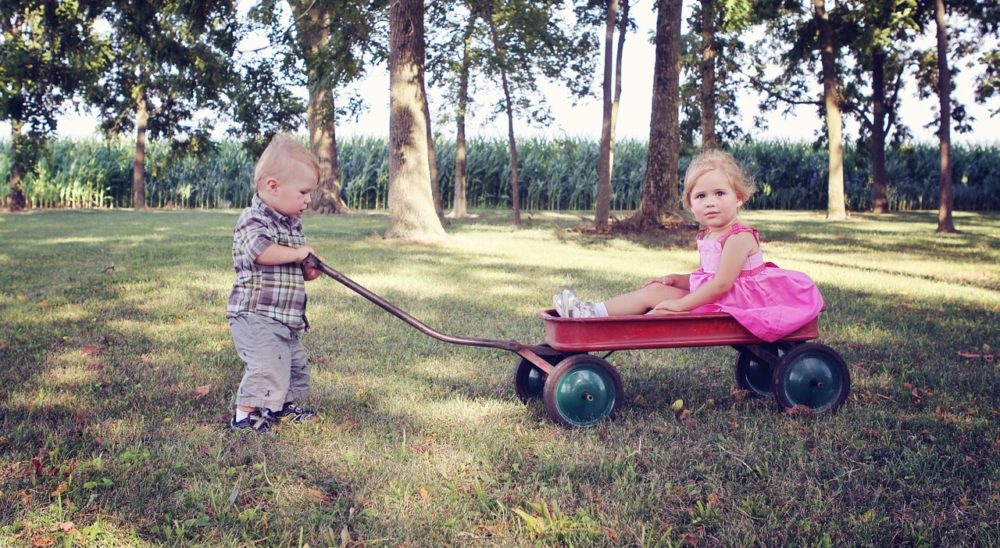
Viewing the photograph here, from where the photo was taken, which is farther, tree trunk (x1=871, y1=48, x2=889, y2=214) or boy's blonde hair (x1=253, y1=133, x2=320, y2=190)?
tree trunk (x1=871, y1=48, x2=889, y2=214)

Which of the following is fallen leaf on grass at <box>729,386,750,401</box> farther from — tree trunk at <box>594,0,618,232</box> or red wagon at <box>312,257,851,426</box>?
tree trunk at <box>594,0,618,232</box>

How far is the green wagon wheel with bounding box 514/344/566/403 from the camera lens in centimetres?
416

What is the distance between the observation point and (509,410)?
3.93 meters

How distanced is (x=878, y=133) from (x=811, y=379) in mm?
27750

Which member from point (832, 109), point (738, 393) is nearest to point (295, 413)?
point (738, 393)

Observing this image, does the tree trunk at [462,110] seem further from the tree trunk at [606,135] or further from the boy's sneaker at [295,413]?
the boy's sneaker at [295,413]

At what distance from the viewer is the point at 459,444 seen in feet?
11.2

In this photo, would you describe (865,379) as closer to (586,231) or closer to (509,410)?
(509,410)

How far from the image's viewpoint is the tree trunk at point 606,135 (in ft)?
52.5

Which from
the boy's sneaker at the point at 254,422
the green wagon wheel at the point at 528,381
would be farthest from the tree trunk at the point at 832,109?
the boy's sneaker at the point at 254,422

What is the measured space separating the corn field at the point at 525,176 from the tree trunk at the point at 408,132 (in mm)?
14899

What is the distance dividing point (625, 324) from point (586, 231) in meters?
12.6

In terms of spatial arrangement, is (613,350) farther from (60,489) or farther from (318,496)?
(60,489)

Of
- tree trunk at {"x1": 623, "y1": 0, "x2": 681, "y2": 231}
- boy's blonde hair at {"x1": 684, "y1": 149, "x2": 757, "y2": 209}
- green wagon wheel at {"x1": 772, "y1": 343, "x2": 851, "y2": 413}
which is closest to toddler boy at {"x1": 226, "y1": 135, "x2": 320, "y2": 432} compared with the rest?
boy's blonde hair at {"x1": 684, "y1": 149, "x2": 757, "y2": 209}
